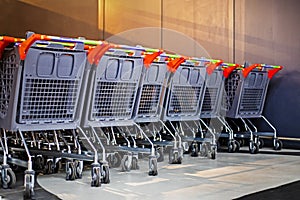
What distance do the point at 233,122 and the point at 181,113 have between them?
1.42 metres

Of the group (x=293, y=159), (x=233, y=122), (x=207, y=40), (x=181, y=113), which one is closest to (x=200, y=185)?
(x=181, y=113)

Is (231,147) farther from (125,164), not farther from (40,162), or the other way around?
(40,162)

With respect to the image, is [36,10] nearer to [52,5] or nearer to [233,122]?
[52,5]

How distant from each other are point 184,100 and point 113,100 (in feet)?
3.95

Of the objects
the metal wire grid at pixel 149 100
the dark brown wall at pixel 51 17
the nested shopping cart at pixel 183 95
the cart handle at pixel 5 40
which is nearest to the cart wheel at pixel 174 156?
the nested shopping cart at pixel 183 95

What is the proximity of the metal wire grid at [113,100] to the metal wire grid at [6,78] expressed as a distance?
0.71 m

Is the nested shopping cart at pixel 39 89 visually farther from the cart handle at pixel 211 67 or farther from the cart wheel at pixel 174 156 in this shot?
→ the cart handle at pixel 211 67

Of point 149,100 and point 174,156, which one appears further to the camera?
point 174,156

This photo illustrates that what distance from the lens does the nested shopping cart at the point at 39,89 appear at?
347cm

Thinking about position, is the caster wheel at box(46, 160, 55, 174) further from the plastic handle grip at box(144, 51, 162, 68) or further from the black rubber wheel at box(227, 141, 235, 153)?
the black rubber wheel at box(227, 141, 235, 153)

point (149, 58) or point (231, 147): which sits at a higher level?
point (149, 58)

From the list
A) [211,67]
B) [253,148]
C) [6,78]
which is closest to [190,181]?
[6,78]

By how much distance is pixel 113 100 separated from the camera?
4141mm

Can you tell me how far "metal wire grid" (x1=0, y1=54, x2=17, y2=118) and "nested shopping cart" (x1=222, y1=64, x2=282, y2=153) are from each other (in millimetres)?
2934
